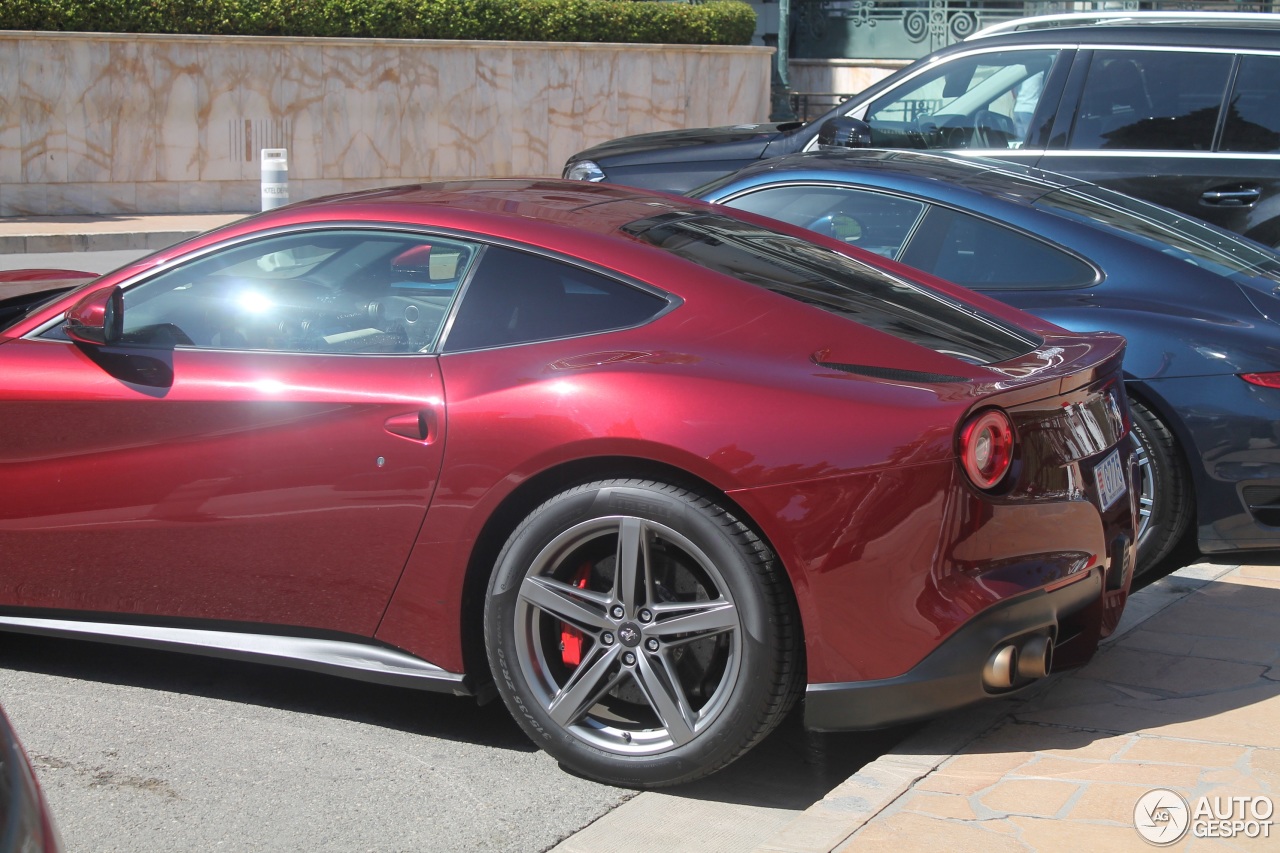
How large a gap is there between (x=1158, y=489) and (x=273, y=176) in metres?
10.1

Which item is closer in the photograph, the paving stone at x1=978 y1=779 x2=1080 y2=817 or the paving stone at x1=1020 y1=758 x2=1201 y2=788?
the paving stone at x1=978 y1=779 x2=1080 y2=817

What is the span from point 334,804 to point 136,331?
58.7 inches

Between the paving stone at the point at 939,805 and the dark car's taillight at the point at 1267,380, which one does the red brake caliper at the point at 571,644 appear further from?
the dark car's taillight at the point at 1267,380

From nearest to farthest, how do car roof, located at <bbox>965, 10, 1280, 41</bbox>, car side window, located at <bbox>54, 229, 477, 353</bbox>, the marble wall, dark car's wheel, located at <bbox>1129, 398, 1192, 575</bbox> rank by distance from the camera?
car side window, located at <bbox>54, 229, 477, 353</bbox>, dark car's wheel, located at <bbox>1129, 398, 1192, 575</bbox>, car roof, located at <bbox>965, 10, 1280, 41</bbox>, the marble wall

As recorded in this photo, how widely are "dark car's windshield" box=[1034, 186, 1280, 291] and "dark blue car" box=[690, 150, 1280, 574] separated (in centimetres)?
1

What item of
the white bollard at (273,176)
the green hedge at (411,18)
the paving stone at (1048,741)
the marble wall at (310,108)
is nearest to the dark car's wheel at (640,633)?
the paving stone at (1048,741)

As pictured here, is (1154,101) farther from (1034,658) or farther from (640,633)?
(640,633)

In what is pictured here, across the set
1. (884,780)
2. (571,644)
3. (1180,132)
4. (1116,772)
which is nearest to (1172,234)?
(1180,132)

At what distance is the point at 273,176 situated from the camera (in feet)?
43.5

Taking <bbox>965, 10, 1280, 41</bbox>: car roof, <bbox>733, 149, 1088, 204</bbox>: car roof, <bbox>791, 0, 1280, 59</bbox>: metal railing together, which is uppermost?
<bbox>791, 0, 1280, 59</bbox>: metal railing

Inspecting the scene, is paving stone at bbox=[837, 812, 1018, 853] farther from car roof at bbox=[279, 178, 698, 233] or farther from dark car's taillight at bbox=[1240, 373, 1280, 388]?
dark car's taillight at bbox=[1240, 373, 1280, 388]

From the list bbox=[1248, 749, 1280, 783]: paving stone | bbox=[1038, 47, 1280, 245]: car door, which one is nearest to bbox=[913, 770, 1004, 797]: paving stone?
bbox=[1248, 749, 1280, 783]: paving stone

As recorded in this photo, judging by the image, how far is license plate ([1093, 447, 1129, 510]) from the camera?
364 cm

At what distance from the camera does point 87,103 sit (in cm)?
1764
